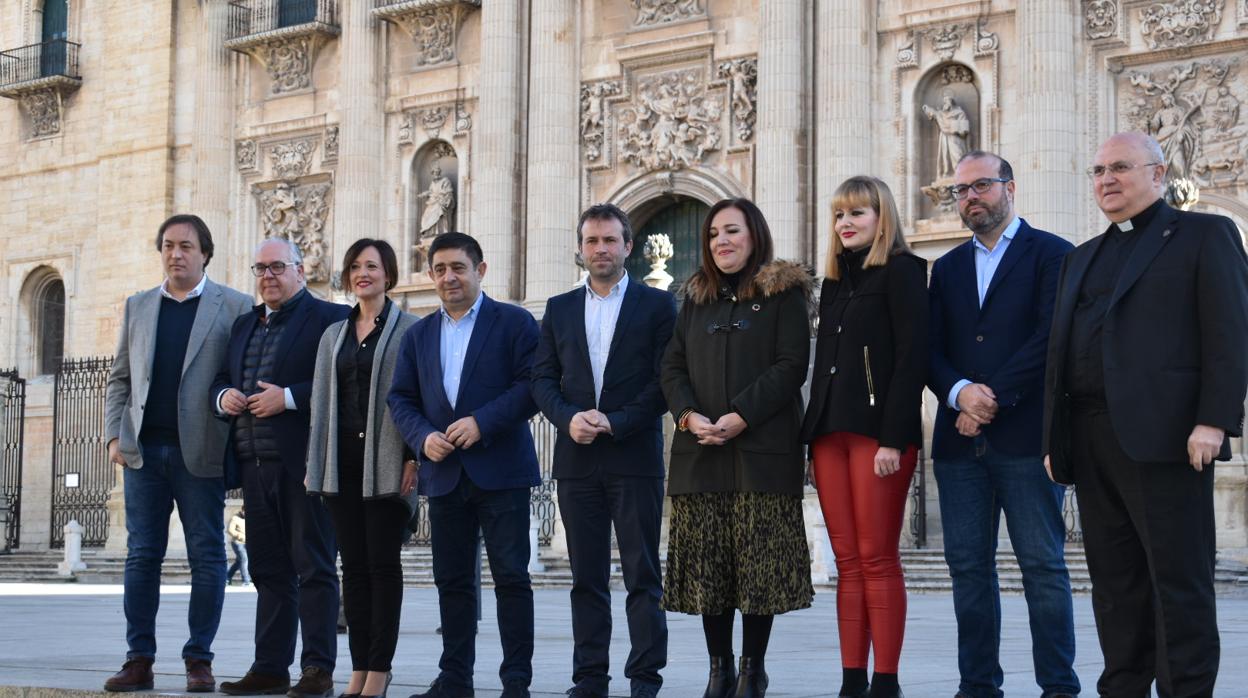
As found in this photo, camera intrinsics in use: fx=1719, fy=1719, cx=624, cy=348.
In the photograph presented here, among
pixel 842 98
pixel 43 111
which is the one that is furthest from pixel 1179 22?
pixel 43 111

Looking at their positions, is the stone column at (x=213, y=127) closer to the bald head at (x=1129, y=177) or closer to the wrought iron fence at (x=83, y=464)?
the wrought iron fence at (x=83, y=464)

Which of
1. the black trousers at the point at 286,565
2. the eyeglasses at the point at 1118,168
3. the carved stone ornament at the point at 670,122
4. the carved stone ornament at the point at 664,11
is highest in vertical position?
the carved stone ornament at the point at 664,11

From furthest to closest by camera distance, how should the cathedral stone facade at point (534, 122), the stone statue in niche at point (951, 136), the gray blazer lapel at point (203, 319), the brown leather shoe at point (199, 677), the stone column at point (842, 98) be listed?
the stone column at point (842, 98), the stone statue in niche at point (951, 136), the cathedral stone facade at point (534, 122), the gray blazer lapel at point (203, 319), the brown leather shoe at point (199, 677)

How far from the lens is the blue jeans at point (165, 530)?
756 cm

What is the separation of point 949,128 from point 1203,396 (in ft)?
56.5

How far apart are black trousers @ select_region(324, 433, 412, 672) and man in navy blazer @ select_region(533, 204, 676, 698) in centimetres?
74

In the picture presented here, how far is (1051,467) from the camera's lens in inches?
231

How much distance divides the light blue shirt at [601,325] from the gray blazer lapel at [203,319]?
6.30ft

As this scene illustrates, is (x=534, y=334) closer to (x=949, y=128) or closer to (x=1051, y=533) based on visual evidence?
(x=1051, y=533)

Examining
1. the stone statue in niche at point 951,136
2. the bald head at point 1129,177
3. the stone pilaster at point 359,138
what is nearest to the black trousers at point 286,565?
the bald head at point 1129,177

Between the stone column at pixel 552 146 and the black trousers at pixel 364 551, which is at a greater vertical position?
the stone column at pixel 552 146

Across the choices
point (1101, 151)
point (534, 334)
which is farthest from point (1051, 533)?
point (534, 334)

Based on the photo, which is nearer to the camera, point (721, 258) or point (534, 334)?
point (721, 258)

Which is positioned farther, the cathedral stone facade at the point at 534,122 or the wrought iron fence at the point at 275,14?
the wrought iron fence at the point at 275,14
